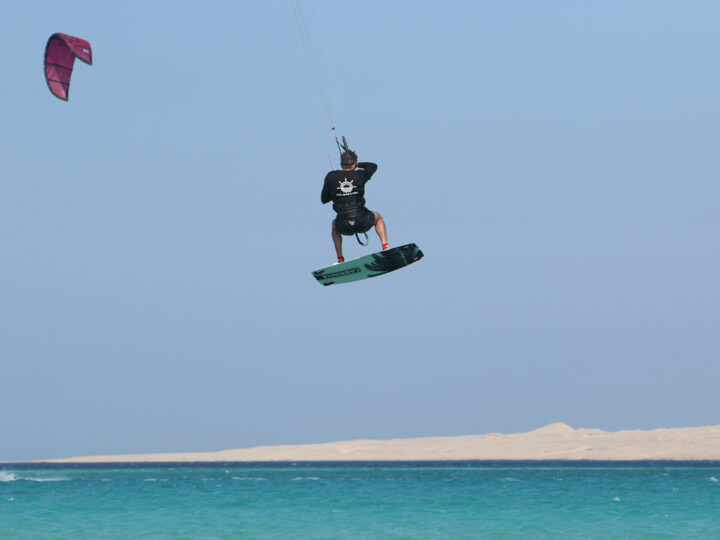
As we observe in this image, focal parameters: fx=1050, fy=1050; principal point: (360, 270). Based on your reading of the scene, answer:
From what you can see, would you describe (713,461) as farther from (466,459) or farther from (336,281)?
(336,281)

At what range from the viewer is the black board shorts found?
22.2 m

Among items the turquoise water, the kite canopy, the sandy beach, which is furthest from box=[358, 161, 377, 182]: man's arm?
the sandy beach

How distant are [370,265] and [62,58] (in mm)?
11332

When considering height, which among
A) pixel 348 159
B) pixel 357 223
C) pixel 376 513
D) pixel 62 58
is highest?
pixel 62 58

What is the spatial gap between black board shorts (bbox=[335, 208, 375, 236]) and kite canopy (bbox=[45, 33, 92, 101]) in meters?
9.24

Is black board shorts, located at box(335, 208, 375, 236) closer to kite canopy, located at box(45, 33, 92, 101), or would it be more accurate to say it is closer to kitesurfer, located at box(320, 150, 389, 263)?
kitesurfer, located at box(320, 150, 389, 263)

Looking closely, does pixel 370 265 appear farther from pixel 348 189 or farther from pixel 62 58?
pixel 62 58

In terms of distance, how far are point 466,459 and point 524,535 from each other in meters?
140

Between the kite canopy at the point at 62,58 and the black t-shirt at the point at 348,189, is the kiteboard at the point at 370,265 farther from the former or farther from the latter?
the kite canopy at the point at 62,58

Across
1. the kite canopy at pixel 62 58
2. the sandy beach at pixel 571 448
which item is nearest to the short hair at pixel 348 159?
the kite canopy at pixel 62 58

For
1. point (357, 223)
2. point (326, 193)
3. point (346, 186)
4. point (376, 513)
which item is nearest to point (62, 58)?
point (326, 193)

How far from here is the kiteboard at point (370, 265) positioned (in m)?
23.0

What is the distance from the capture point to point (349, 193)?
22.0 m

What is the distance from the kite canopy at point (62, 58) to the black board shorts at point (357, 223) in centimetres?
924
